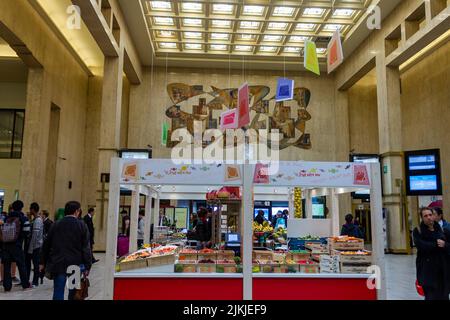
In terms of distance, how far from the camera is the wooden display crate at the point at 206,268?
19.0 ft

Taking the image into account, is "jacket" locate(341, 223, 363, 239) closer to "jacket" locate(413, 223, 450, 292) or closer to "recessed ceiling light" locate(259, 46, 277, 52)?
"jacket" locate(413, 223, 450, 292)

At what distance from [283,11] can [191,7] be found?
3.68 meters

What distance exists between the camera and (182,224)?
1855cm

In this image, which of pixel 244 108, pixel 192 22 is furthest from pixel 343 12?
pixel 244 108

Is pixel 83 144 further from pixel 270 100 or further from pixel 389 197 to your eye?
pixel 389 197

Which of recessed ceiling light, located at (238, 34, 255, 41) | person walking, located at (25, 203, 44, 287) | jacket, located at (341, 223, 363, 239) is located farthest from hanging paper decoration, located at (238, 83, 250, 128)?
recessed ceiling light, located at (238, 34, 255, 41)

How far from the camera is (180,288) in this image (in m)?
5.62

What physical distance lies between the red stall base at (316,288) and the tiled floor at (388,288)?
155 centimetres

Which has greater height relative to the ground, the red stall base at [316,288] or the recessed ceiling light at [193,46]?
the recessed ceiling light at [193,46]

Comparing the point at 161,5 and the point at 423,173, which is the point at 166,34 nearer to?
the point at 161,5

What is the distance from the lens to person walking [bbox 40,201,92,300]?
467cm

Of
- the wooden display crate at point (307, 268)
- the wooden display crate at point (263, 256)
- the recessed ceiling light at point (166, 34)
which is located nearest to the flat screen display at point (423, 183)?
the wooden display crate at point (307, 268)

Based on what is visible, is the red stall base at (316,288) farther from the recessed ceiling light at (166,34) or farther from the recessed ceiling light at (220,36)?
the recessed ceiling light at (166,34)

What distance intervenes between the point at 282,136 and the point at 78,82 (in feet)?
34.6
